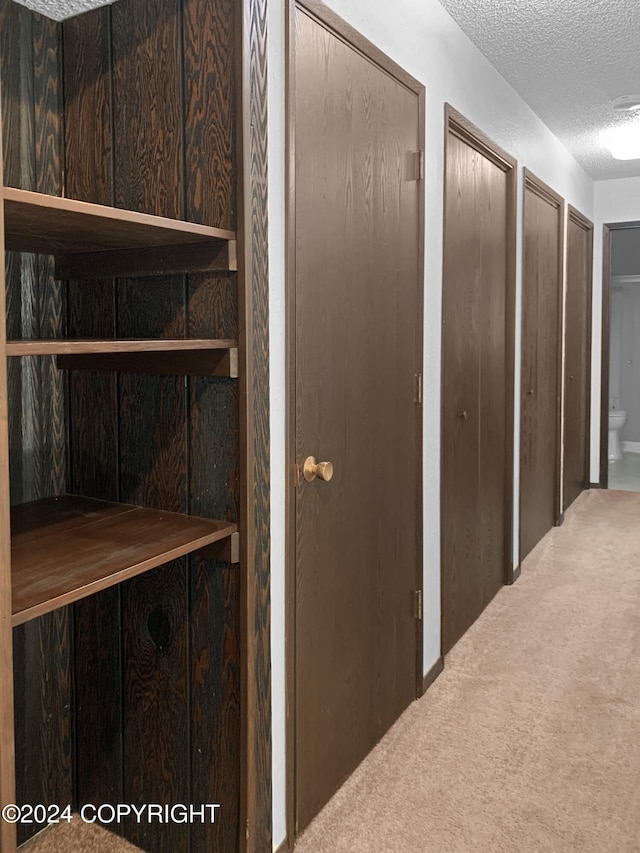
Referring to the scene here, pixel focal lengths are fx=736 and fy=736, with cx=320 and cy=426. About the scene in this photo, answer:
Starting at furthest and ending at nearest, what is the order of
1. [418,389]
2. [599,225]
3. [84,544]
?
[599,225], [418,389], [84,544]

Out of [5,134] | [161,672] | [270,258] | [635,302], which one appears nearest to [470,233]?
[270,258]

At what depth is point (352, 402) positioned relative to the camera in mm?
2035

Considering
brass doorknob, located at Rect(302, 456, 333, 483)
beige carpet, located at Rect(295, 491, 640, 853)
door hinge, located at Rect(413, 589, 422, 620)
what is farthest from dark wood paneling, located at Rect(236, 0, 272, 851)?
door hinge, located at Rect(413, 589, 422, 620)

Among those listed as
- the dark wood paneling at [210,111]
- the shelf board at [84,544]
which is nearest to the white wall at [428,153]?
the dark wood paneling at [210,111]

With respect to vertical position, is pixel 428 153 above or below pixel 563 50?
below

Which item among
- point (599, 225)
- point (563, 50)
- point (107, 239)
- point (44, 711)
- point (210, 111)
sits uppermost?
point (563, 50)

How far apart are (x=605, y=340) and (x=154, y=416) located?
501 cm

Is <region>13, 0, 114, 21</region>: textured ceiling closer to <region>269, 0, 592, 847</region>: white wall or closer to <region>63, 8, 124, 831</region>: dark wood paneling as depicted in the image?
<region>63, 8, 124, 831</region>: dark wood paneling

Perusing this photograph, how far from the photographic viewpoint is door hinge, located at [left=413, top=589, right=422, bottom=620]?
8.10 ft

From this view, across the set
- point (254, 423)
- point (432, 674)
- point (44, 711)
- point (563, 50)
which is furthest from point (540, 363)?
point (44, 711)

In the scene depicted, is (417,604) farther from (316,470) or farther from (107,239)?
(107,239)

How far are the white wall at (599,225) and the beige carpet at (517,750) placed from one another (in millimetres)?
2648

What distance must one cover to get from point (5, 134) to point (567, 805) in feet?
7.07

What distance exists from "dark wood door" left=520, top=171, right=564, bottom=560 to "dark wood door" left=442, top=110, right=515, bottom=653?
344mm
